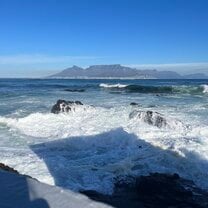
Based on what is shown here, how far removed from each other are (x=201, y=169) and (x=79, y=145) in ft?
12.5

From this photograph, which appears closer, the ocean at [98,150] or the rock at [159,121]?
the ocean at [98,150]

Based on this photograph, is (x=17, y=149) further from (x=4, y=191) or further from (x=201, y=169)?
(x=4, y=191)

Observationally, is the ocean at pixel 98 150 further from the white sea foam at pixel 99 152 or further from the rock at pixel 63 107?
the rock at pixel 63 107

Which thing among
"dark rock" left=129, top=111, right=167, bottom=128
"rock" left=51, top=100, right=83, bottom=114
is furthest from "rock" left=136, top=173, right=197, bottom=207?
"rock" left=51, top=100, right=83, bottom=114

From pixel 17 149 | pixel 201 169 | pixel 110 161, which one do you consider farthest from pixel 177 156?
pixel 17 149

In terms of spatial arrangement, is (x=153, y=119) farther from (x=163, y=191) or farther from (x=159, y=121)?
(x=163, y=191)

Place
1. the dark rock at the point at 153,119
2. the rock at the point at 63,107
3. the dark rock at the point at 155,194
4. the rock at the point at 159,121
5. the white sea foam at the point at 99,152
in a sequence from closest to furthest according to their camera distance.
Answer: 1. the dark rock at the point at 155,194
2. the white sea foam at the point at 99,152
3. the rock at the point at 159,121
4. the dark rock at the point at 153,119
5. the rock at the point at 63,107

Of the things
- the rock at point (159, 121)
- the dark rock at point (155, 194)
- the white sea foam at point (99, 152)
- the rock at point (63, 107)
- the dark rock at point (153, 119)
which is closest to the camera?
the dark rock at point (155, 194)

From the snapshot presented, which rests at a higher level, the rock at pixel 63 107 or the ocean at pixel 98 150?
the rock at pixel 63 107

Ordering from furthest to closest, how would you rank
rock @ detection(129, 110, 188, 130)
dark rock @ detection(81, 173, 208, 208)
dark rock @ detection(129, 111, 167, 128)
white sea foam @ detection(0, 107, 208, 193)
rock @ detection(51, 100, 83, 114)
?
1. rock @ detection(51, 100, 83, 114)
2. dark rock @ detection(129, 111, 167, 128)
3. rock @ detection(129, 110, 188, 130)
4. white sea foam @ detection(0, 107, 208, 193)
5. dark rock @ detection(81, 173, 208, 208)

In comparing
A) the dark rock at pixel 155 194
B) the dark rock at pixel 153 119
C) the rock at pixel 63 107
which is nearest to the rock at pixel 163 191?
the dark rock at pixel 155 194

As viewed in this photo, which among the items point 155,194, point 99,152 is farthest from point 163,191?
point 99,152

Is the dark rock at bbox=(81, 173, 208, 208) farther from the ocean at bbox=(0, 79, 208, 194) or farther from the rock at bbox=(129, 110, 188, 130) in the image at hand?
the rock at bbox=(129, 110, 188, 130)

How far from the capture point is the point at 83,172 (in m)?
9.21
